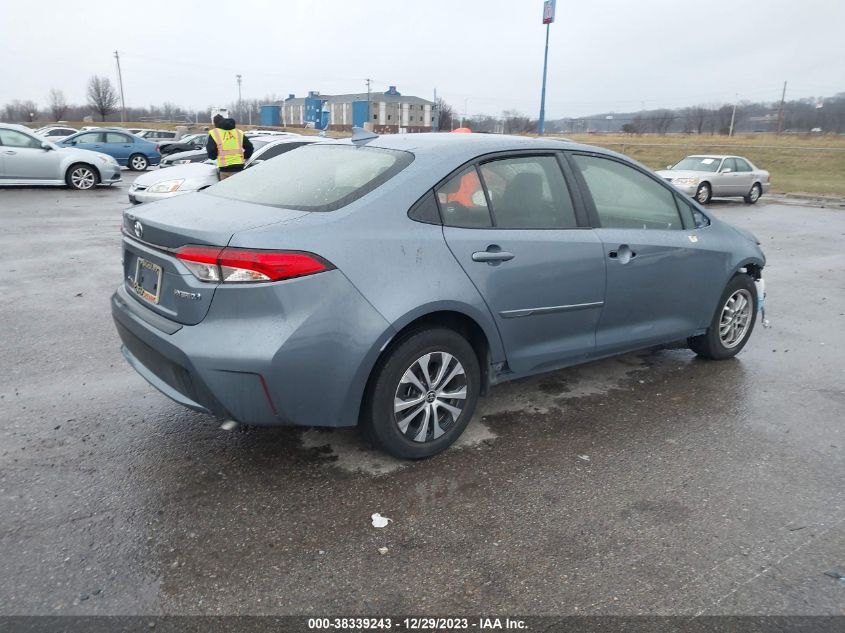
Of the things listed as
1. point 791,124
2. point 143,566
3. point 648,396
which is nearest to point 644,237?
point 648,396

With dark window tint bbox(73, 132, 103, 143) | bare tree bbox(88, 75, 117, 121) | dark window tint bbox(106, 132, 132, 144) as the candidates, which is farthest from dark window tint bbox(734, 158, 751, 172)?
bare tree bbox(88, 75, 117, 121)

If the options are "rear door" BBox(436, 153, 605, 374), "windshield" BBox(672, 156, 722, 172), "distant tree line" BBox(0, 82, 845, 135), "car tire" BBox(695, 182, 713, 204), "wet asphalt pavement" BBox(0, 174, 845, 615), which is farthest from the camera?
"distant tree line" BBox(0, 82, 845, 135)

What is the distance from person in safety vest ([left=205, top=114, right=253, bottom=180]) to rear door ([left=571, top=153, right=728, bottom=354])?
22.8 feet

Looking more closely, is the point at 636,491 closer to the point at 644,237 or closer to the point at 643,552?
the point at 643,552

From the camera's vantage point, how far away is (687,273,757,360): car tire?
16.8ft

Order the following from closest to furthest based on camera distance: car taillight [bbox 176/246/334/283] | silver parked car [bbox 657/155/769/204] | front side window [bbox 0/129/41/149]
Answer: car taillight [bbox 176/246/334/283] → front side window [bbox 0/129/41/149] → silver parked car [bbox 657/155/769/204]

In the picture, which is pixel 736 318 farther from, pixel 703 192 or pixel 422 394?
Result: pixel 703 192

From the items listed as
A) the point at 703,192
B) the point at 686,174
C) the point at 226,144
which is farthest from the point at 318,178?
the point at 703,192

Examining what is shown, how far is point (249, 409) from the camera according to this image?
9.96 feet

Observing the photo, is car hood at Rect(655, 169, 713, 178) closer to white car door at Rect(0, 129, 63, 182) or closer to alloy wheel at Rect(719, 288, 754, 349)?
alloy wheel at Rect(719, 288, 754, 349)

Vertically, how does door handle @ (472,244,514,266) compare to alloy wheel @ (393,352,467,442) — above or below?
above

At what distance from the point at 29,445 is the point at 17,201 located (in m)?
12.9

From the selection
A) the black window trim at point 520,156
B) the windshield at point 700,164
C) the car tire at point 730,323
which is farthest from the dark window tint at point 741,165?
the black window trim at point 520,156

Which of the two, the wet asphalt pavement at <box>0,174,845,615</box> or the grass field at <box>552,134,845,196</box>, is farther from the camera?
the grass field at <box>552,134,845,196</box>
